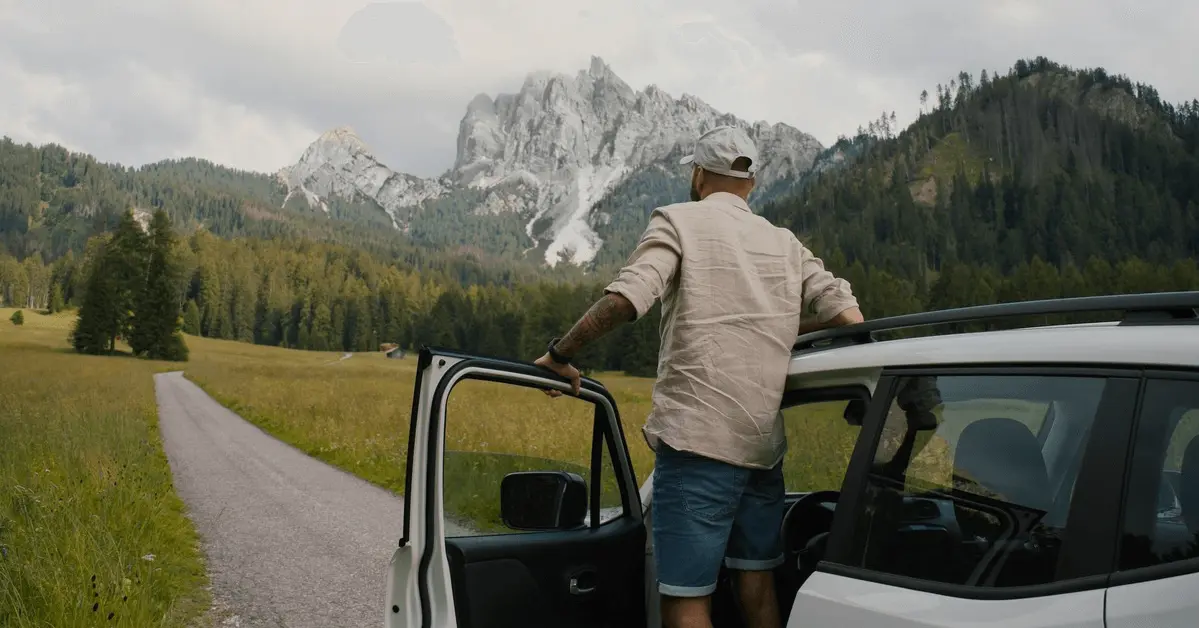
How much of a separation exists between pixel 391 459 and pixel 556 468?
13505mm

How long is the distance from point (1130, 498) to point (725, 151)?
1.73 metres

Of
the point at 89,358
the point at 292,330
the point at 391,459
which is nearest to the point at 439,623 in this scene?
the point at 391,459

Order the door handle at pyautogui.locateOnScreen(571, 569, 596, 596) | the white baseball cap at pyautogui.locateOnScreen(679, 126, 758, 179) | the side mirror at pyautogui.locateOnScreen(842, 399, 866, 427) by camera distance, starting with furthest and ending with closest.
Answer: the white baseball cap at pyautogui.locateOnScreen(679, 126, 758, 179)
the door handle at pyautogui.locateOnScreen(571, 569, 596, 596)
the side mirror at pyautogui.locateOnScreen(842, 399, 866, 427)

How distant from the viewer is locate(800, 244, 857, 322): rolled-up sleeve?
302cm

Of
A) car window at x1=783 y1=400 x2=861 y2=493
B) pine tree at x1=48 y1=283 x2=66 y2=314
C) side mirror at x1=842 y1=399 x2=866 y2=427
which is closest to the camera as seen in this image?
side mirror at x1=842 y1=399 x2=866 y2=427

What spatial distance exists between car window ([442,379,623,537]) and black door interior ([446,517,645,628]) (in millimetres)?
74

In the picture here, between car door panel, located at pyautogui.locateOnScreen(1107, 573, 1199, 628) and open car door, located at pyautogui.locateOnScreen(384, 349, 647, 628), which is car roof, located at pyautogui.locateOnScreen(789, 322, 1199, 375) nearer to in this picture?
car door panel, located at pyautogui.locateOnScreen(1107, 573, 1199, 628)

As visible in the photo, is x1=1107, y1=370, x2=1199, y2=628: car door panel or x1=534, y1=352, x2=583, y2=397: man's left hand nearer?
x1=1107, y1=370, x2=1199, y2=628: car door panel

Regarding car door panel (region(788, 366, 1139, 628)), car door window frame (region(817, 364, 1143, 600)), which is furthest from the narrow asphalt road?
car door window frame (region(817, 364, 1143, 600))

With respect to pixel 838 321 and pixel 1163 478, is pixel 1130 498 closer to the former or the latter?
pixel 1163 478

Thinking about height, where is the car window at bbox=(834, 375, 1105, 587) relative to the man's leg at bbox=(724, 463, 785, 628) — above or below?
above

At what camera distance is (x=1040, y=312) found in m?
2.24

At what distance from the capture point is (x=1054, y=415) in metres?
1.84

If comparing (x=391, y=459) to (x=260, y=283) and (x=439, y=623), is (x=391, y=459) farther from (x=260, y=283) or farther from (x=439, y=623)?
(x=260, y=283)
